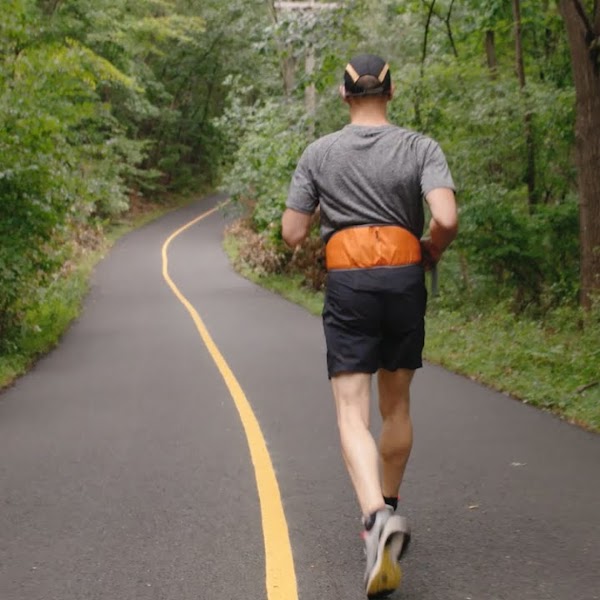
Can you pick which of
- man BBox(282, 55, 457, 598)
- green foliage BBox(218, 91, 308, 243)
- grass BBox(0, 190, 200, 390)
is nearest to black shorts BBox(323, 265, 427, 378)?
man BBox(282, 55, 457, 598)

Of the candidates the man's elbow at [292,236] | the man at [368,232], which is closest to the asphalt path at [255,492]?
the man at [368,232]

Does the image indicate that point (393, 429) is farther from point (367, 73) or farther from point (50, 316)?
point (50, 316)

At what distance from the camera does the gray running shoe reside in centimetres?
346

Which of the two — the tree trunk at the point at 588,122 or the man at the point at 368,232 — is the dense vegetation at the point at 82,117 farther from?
the man at the point at 368,232

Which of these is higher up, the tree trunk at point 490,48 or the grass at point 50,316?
the tree trunk at point 490,48

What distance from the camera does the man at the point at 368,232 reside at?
12.7 feet

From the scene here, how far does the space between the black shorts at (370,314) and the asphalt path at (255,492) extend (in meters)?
0.98

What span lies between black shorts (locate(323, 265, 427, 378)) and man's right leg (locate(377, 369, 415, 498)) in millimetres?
181

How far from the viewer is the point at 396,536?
352cm

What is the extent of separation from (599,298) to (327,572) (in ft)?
21.0

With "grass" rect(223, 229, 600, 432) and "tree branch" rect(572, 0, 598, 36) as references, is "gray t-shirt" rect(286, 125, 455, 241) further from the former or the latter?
"tree branch" rect(572, 0, 598, 36)

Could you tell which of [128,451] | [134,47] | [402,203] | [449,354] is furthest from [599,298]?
[134,47]

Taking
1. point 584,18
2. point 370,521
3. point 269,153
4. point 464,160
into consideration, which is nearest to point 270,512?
point 370,521

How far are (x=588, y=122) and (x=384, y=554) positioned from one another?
29.3ft
